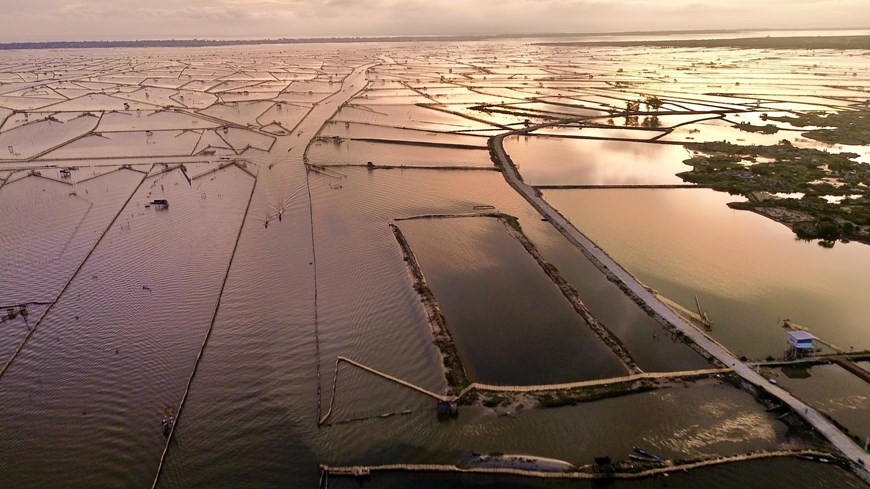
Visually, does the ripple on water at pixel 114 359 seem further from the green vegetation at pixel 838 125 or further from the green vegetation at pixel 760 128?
the green vegetation at pixel 838 125

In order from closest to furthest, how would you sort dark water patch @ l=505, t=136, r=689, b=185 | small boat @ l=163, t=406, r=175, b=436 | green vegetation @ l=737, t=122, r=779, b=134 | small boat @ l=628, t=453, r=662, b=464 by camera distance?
small boat @ l=628, t=453, r=662, b=464 → small boat @ l=163, t=406, r=175, b=436 → dark water patch @ l=505, t=136, r=689, b=185 → green vegetation @ l=737, t=122, r=779, b=134

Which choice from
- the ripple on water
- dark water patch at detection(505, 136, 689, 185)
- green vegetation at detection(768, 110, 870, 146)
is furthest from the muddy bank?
green vegetation at detection(768, 110, 870, 146)

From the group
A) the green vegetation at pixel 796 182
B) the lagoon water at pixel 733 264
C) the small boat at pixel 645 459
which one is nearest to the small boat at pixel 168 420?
the small boat at pixel 645 459

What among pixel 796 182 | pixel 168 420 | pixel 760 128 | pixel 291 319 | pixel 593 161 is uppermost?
pixel 760 128

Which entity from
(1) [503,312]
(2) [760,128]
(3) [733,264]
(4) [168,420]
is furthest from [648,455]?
(2) [760,128]

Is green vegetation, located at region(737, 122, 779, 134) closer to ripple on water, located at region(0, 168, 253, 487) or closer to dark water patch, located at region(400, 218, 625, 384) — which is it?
dark water patch, located at region(400, 218, 625, 384)

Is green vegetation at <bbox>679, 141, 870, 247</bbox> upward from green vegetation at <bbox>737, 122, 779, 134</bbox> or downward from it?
downward

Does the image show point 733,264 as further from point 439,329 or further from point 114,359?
point 114,359

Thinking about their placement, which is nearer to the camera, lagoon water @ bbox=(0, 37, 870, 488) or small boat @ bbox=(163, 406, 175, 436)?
lagoon water @ bbox=(0, 37, 870, 488)
